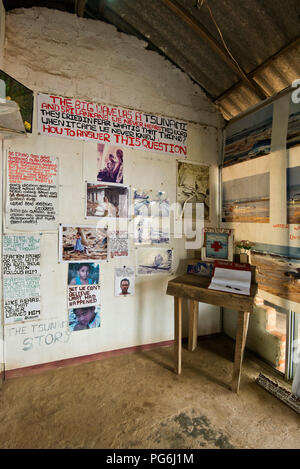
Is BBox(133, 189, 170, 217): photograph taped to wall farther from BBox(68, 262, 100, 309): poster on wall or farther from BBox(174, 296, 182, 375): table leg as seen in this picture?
BBox(174, 296, 182, 375): table leg

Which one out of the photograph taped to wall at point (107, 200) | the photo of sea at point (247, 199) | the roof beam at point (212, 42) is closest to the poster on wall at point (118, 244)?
the photograph taped to wall at point (107, 200)

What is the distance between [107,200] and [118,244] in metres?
0.47

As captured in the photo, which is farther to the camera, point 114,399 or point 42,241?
point 42,241

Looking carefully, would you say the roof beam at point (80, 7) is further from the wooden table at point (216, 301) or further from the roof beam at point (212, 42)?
the wooden table at point (216, 301)

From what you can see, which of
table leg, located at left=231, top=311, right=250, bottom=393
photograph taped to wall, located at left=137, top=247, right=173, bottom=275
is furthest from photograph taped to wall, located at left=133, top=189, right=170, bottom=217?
table leg, located at left=231, top=311, right=250, bottom=393

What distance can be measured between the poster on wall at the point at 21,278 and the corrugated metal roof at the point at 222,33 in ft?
7.08

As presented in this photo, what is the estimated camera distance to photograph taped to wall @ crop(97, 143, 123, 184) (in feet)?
8.04

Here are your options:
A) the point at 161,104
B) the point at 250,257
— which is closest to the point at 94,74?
the point at 161,104

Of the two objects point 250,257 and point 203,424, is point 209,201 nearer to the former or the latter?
point 250,257

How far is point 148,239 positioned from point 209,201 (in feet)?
3.04

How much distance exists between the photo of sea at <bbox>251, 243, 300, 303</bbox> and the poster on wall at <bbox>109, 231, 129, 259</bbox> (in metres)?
1.35

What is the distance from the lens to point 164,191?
2721mm

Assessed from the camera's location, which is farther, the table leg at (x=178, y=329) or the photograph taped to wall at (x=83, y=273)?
the photograph taped to wall at (x=83, y=273)

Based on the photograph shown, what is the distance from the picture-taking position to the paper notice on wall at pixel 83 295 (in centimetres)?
237
